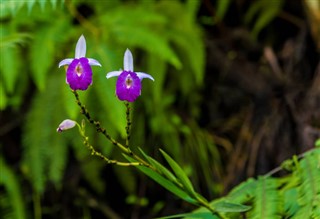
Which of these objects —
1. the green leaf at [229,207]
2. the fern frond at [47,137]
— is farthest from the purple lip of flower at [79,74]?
the fern frond at [47,137]

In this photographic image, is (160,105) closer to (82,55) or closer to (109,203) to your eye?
(109,203)

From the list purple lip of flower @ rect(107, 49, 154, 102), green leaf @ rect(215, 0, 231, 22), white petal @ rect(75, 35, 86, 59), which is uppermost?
green leaf @ rect(215, 0, 231, 22)

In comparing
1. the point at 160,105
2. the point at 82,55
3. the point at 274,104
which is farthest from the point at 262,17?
the point at 82,55

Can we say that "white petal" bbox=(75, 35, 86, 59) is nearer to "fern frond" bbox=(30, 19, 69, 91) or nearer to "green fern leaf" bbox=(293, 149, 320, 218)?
"green fern leaf" bbox=(293, 149, 320, 218)

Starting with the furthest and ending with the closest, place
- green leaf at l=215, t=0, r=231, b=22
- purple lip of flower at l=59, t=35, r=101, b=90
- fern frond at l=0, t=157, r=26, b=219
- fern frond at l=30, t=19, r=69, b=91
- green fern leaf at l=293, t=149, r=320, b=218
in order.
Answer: green leaf at l=215, t=0, r=231, b=22
fern frond at l=0, t=157, r=26, b=219
fern frond at l=30, t=19, r=69, b=91
green fern leaf at l=293, t=149, r=320, b=218
purple lip of flower at l=59, t=35, r=101, b=90

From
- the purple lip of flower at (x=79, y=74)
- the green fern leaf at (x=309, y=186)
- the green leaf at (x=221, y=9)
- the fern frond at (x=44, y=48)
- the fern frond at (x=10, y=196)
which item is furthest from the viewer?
the green leaf at (x=221, y=9)

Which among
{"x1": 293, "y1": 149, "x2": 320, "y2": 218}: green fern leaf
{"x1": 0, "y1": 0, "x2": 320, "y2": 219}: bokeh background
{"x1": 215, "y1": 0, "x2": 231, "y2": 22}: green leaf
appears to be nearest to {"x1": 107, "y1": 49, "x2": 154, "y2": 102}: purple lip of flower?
{"x1": 293, "y1": 149, "x2": 320, "y2": 218}: green fern leaf

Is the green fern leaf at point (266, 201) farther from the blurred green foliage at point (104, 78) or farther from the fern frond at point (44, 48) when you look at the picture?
the fern frond at point (44, 48)
